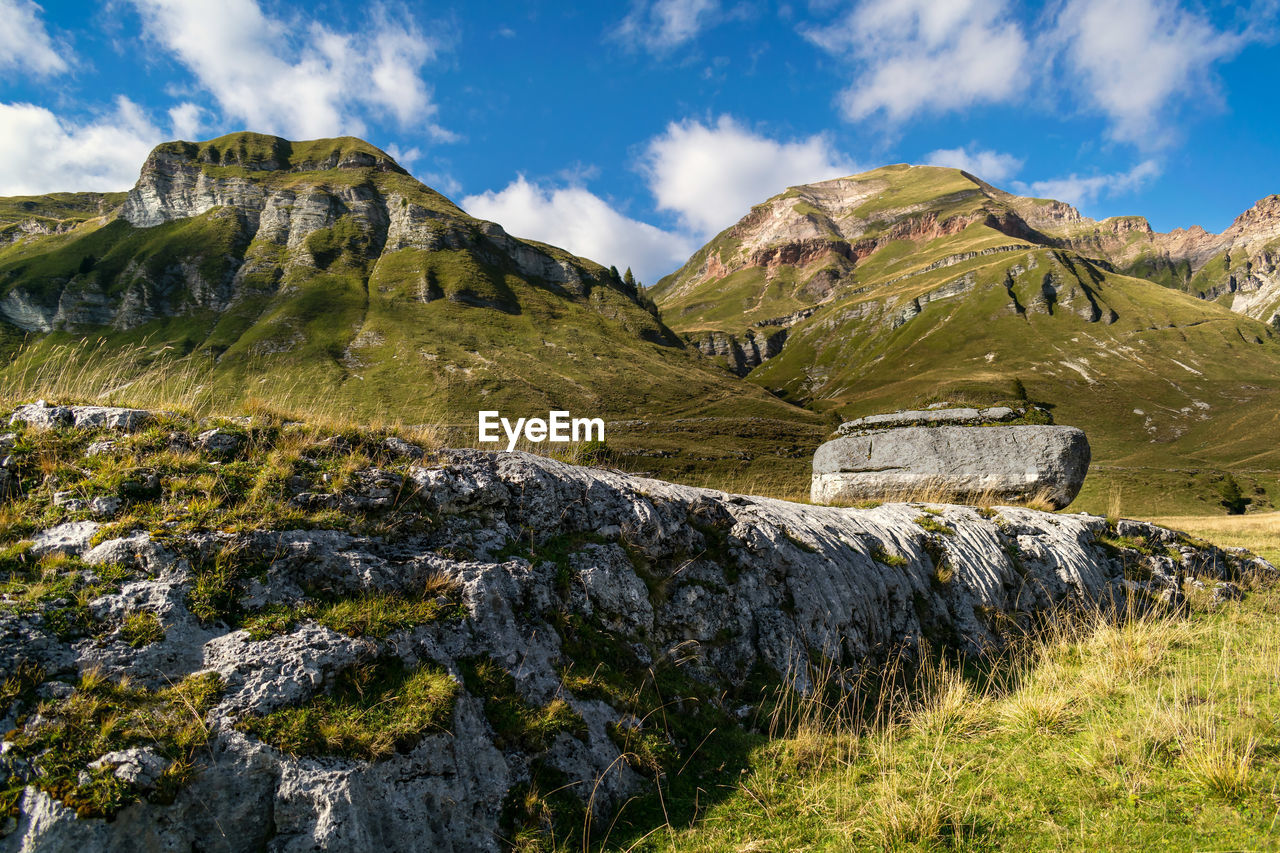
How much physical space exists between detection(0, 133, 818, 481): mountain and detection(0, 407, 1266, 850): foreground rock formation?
73.3 m

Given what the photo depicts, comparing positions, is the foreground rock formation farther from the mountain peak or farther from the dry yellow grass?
the mountain peak

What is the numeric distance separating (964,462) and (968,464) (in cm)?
13

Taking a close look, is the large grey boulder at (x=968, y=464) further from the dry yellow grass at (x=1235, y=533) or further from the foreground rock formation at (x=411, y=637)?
the foreground rock formation at (x=411, y=637)

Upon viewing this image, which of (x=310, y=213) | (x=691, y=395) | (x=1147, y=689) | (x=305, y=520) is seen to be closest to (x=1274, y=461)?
(x=691, y=395)

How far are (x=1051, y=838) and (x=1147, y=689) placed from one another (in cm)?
364

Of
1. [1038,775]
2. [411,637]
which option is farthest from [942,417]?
[411,637]

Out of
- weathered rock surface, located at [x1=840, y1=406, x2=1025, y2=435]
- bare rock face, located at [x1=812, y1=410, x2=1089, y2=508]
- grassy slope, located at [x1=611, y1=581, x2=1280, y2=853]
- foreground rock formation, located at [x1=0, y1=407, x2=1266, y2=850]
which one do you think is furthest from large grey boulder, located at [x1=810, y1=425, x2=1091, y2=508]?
grassy slope, located at [x1=611, y1=581, x2=1280, y2=853]

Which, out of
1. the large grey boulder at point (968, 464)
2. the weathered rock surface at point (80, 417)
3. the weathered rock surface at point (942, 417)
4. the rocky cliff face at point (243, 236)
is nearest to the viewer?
the weathered rock surface at point (80, 417)

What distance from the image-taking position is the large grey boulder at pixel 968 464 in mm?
16766

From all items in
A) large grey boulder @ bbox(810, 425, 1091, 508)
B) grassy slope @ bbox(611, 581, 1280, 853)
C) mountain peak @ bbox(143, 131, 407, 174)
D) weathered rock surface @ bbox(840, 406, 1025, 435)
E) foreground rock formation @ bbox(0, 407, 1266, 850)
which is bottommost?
grassy slope @ bbox(611, 581, 1280, 853)

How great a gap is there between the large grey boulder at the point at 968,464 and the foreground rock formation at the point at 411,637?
8676 millimetres

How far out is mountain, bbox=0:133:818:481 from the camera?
358 ft

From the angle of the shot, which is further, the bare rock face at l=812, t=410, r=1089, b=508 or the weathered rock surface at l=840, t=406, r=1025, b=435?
the weathered rock surface at l=840, t=406, r=1025, b=435

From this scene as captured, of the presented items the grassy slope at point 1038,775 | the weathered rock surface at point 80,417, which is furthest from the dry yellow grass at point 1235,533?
the weathered rock surface at point 80,417
